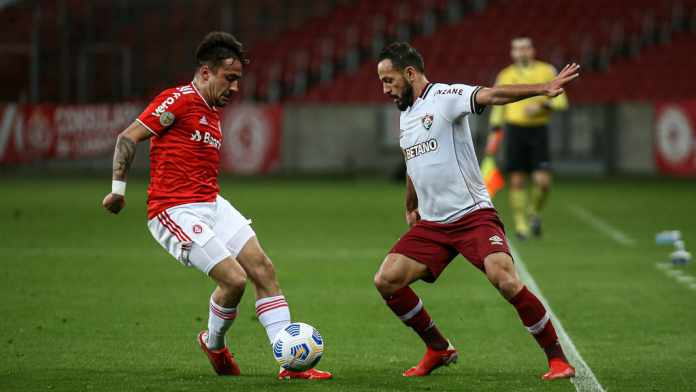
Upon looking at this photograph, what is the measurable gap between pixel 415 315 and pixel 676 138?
2026 cm

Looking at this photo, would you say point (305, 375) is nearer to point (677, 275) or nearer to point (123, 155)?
point (123, 155)

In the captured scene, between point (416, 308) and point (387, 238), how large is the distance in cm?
798

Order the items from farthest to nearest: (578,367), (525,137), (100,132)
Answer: (100,132), (525,137), (578,367)

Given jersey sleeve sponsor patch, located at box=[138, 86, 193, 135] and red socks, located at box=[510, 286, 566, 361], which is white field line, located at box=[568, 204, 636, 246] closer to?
red socks, located at box=[510, 286, 566, 361]

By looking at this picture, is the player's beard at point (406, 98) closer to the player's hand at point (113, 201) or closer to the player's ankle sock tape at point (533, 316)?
the player's ankle sock tape at point (533, 316)

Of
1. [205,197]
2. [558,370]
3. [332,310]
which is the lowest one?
[332,310]

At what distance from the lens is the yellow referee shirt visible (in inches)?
556

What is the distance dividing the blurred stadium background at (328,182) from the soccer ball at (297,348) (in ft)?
0.72

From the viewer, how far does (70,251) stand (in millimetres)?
13164

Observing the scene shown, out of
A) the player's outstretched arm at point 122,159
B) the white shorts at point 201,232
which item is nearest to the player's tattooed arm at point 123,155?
the player's outstretched arm at point 122,159

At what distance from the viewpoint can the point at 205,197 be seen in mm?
6605

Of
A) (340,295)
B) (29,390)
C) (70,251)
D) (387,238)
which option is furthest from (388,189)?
(29,390)

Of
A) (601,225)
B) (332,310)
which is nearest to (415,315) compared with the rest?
(332,310)

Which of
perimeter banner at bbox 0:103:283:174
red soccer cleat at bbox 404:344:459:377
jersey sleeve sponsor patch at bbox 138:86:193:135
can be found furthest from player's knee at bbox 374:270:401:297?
perimeter banner at bbox 0:103:283:174
